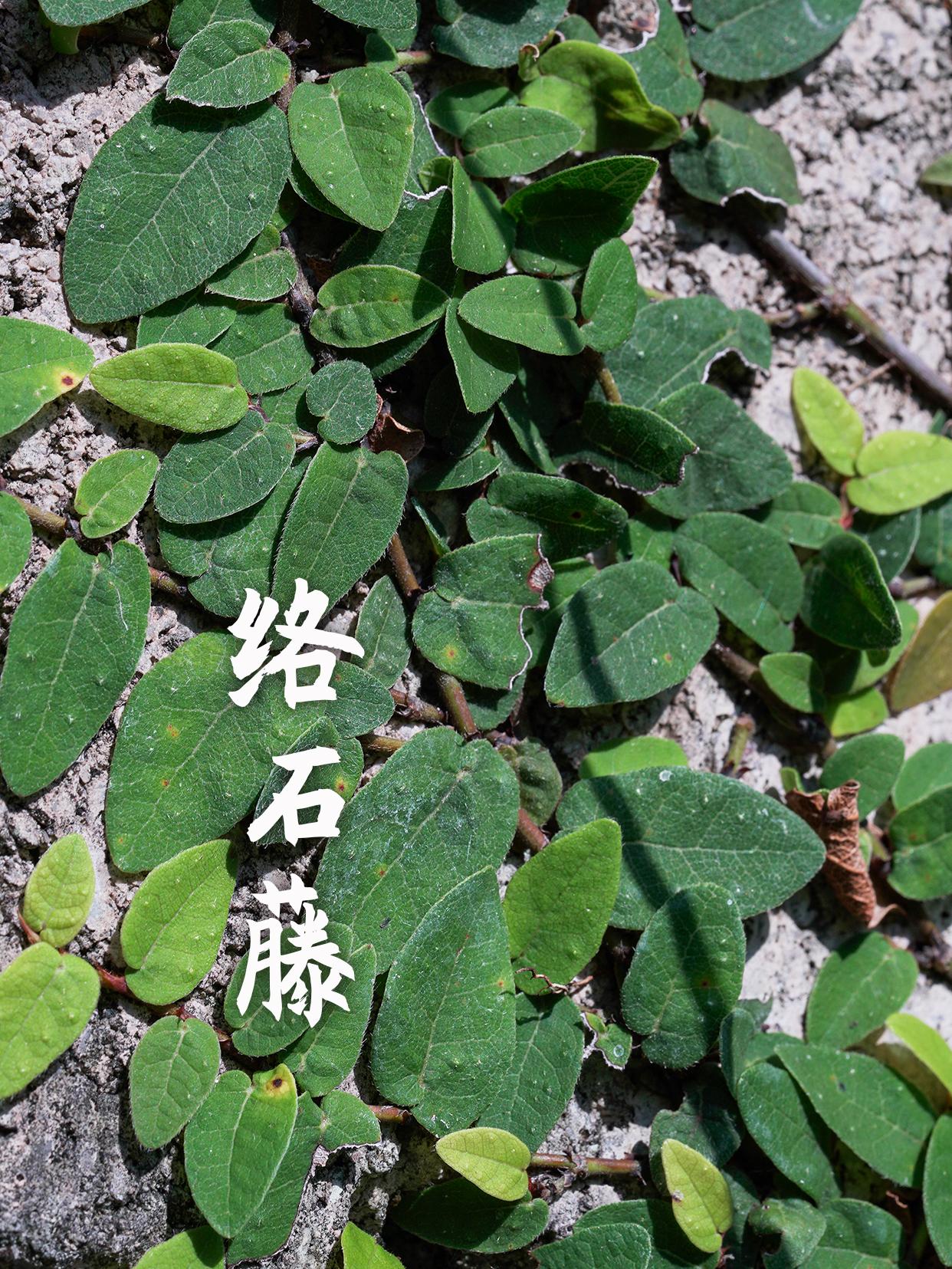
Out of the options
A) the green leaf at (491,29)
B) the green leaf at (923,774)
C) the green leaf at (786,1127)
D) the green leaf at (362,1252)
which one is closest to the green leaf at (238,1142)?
the green leaf at (362,1252)

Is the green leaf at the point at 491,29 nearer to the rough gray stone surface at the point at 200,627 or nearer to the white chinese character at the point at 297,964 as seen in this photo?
the rough gray stone surface at the point at 200,627

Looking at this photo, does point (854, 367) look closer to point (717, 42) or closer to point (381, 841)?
point (717, 42)

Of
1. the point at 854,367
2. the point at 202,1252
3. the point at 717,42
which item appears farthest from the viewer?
the point at 854,367

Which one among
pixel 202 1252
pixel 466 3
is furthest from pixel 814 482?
pixel 202 1252

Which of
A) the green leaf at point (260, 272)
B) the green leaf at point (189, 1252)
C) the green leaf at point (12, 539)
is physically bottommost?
the green leaf at point (189, 1252)

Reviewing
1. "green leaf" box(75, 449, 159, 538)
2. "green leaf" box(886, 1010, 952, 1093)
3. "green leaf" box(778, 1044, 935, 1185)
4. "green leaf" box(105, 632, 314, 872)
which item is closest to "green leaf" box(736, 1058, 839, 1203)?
"green leaf" box(778, 1044, 935, 1185)

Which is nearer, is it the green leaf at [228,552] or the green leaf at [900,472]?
the green leaf at [228,552]

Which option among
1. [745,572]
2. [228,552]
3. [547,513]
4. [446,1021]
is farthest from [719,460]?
[446,1021]
